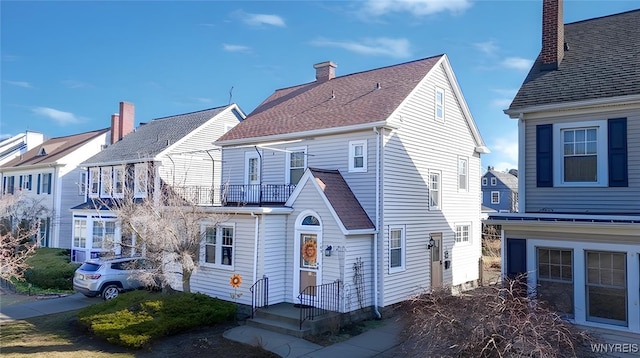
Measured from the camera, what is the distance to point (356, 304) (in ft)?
46.9

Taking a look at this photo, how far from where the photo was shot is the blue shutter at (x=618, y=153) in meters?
11.3

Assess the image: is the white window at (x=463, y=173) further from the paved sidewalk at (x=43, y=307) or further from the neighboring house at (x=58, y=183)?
the neighboring house at (x=58, y=183)

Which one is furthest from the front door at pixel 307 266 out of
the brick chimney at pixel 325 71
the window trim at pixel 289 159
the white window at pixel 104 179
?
the white window at pixel 104 179

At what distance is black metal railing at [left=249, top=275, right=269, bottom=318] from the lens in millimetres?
14695

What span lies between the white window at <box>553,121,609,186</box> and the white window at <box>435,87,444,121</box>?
249 inches

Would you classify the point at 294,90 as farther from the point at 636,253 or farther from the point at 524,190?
the point at 636,253

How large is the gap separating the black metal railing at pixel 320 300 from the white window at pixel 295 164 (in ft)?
15.2

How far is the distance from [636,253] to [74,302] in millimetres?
18984

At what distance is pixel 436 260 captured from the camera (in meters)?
18.1

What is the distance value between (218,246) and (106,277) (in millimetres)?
4946

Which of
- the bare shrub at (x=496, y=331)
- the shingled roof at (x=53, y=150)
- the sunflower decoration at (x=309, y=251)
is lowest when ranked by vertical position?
the bare shrub at (x=496, y=331)

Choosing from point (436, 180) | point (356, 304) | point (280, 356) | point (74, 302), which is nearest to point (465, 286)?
point (436, 180)

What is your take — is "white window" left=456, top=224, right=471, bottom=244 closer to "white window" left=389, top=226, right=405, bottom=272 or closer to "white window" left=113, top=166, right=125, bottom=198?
"white window" left=389, top=226, right=405, bottom=272

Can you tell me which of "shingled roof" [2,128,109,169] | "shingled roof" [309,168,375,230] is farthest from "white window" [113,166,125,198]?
"shingled roof" [309,168,375,230]
